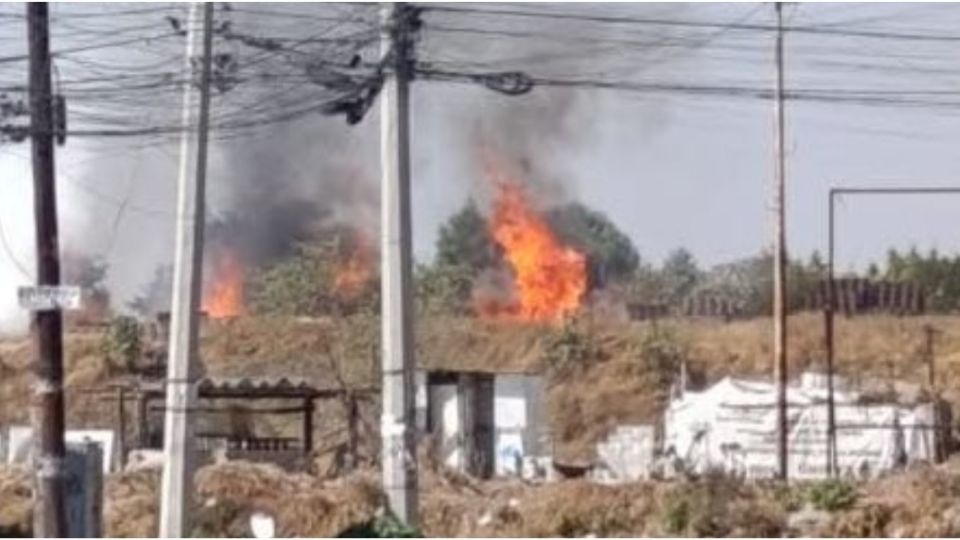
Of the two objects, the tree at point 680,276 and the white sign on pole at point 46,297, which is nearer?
the white sign on pole at point 46,297

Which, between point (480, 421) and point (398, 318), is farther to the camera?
point (480, 421)

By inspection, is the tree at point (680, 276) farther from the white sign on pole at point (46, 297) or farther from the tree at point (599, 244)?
the white sign on pole at point (46, 297)

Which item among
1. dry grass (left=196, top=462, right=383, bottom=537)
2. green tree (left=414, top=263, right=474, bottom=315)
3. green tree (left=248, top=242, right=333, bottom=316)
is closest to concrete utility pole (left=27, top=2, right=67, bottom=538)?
dry grass (left=196, top=462, right=383, bottom=537)

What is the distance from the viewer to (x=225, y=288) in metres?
69.6

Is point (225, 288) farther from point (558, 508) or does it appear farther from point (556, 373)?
point (558, 508)

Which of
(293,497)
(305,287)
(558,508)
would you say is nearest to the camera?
(293,497)

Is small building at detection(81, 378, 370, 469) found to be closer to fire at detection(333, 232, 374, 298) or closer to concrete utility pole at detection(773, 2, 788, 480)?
concrete utility pole at detection(773, 2, 788, 480)

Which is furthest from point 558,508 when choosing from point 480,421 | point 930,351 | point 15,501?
point 930,351

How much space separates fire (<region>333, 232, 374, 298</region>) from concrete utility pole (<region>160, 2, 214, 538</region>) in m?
42.4

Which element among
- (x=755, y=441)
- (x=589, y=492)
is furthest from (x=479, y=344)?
(x=589, y=492)

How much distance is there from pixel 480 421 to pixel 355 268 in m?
25.4

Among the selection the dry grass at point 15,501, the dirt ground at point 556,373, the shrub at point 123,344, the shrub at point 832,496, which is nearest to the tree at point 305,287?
the dirt ground at point 556,373

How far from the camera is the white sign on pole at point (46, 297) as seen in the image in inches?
815

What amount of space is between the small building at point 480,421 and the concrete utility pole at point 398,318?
1562 centimetres
